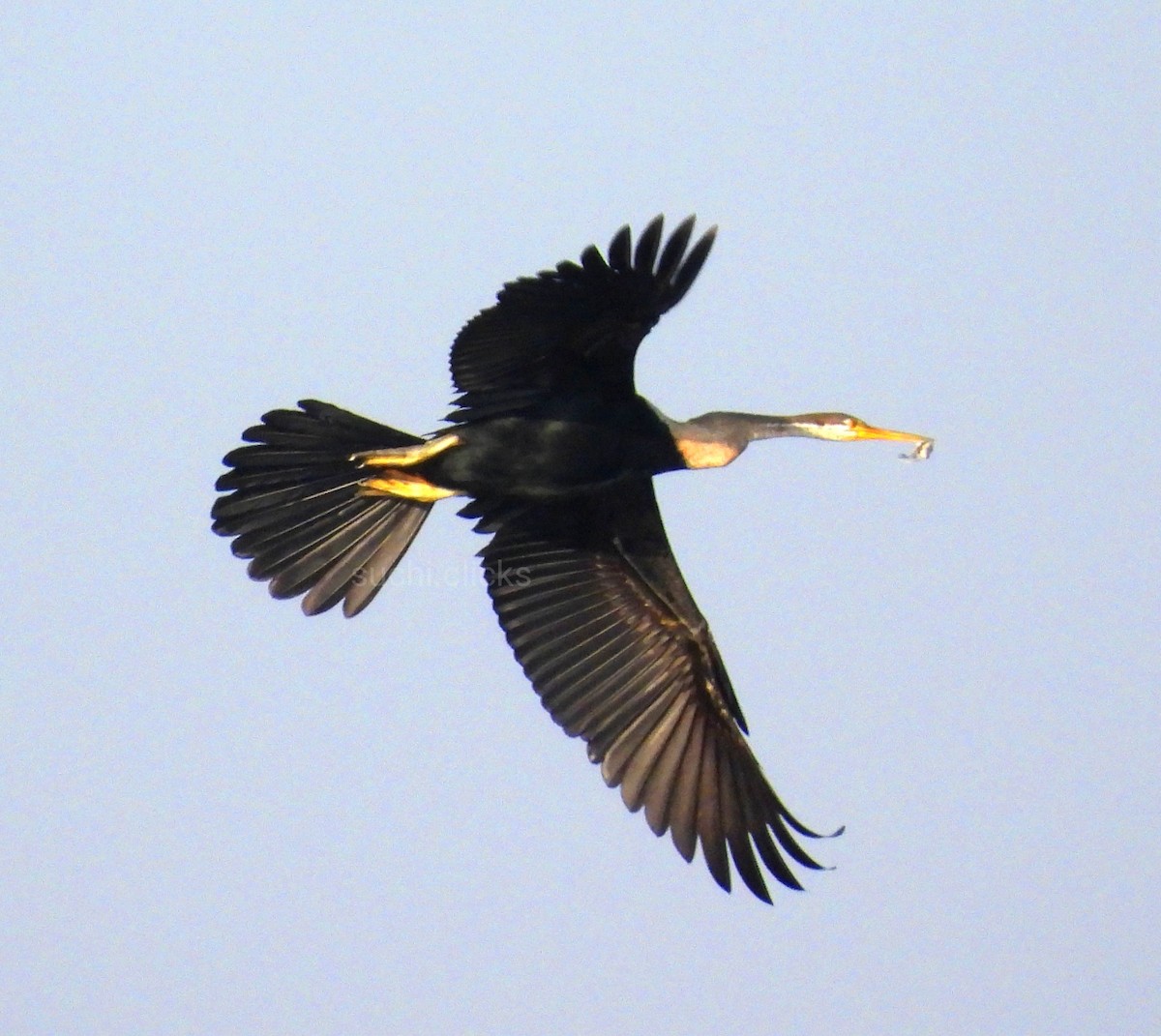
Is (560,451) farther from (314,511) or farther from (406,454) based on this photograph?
(314,511)

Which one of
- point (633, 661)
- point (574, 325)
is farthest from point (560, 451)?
point (633, 661)

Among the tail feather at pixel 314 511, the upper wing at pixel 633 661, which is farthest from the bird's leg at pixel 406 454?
the upper wing at pixel 633 661

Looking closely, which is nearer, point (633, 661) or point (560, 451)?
point (560, 451)

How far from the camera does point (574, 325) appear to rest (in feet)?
32.0

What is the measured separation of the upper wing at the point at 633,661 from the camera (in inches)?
416

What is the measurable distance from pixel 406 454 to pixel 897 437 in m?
2.70

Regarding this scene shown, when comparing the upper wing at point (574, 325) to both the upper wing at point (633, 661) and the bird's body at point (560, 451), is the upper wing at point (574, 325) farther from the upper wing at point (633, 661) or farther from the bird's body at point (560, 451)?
the upper wing at point (633, 661)

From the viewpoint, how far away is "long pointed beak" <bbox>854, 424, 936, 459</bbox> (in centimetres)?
1132

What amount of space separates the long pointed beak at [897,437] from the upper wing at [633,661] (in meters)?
1.19

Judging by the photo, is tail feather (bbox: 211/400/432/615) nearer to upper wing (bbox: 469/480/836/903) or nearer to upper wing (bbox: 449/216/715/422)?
upper wing (bbox: 469/480/836/903)

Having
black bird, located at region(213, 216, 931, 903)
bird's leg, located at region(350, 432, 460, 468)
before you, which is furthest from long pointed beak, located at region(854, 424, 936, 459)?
bird's leg, located at region(350, 432, 460, 468)

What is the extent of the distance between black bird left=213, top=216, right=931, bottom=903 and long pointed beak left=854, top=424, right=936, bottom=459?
0.04 feet

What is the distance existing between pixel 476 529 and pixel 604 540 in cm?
77

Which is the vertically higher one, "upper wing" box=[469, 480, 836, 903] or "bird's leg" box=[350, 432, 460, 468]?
"bird's leg" box=[350, 432, 460, 468]
